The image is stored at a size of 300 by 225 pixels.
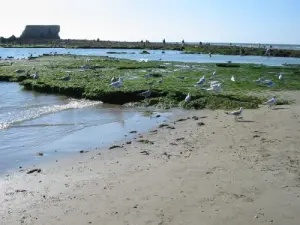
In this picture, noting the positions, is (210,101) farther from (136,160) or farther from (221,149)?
(136,160)

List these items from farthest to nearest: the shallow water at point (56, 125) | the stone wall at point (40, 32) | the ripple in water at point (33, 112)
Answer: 1. the stone wall at point (40, 32)
2. the ripple in water at point (33, 112)
3. the shallow water at point (56, 125)

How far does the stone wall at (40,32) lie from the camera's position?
176m

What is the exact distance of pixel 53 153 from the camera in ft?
37.4

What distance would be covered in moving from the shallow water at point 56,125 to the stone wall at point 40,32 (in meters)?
163

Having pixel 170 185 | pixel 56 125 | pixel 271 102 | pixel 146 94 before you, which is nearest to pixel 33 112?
pixel 56 125

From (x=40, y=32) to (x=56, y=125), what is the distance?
569 ft

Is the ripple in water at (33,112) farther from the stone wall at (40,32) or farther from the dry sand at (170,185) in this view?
the stone wall at (40,32)

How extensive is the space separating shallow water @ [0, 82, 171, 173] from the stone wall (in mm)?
163381

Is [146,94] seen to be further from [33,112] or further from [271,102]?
[271,102]

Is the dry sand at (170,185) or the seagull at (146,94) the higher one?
the seagull at (146,94)

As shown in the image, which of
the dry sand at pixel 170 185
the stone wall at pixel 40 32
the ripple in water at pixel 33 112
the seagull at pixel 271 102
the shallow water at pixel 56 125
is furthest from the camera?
the stone wall at pixel 40 32

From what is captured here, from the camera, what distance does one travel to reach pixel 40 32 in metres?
179

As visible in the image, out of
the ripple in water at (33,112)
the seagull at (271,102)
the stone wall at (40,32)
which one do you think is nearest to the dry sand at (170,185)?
the seagull at (271,102)

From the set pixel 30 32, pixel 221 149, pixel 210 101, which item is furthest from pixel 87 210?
pixel 30 32
